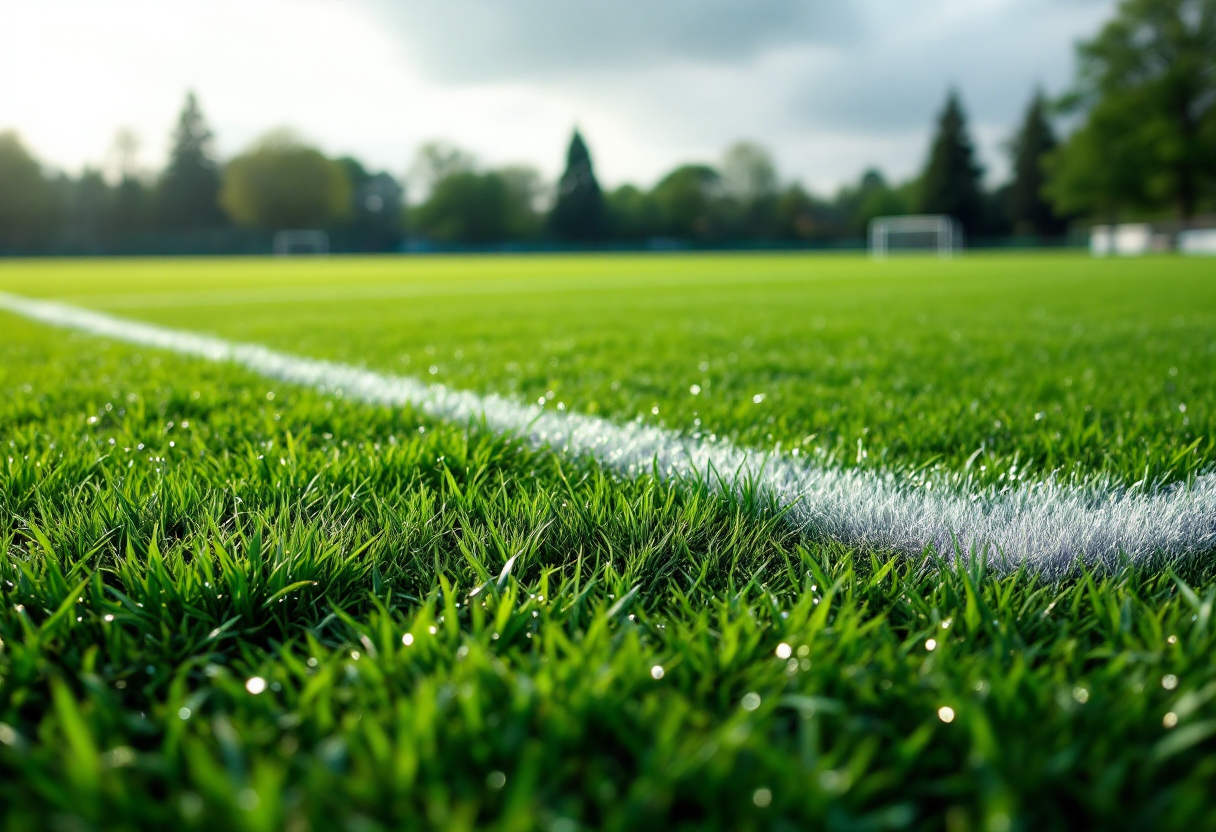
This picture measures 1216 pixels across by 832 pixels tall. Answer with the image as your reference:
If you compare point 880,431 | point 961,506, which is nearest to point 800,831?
point 961,506

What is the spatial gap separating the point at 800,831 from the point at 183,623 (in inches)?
30.4

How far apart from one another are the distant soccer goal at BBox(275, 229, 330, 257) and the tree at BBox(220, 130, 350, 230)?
7322 millimetres

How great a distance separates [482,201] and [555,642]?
218ft

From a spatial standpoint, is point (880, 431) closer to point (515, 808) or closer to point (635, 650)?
point (635, 650)

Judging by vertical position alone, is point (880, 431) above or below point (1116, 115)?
below

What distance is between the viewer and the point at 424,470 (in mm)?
1801

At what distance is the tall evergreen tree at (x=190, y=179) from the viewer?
60281 millimetres

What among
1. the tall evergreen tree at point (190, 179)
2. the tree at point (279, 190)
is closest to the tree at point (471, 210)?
the tree at point (279, 190)

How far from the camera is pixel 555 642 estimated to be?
98 centimetres

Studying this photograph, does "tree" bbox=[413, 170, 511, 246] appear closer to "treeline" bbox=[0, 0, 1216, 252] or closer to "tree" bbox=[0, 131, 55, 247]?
"treeline" bbox=[0, 0, 1216, 252]

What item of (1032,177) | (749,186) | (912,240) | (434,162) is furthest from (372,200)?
(1032,177)

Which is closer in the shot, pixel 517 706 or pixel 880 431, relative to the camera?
pixel 517 706

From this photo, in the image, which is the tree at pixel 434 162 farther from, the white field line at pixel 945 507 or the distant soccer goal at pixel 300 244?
the white field line at pixel 945 507

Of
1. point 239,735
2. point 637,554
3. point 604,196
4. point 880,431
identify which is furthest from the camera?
point 604,196
